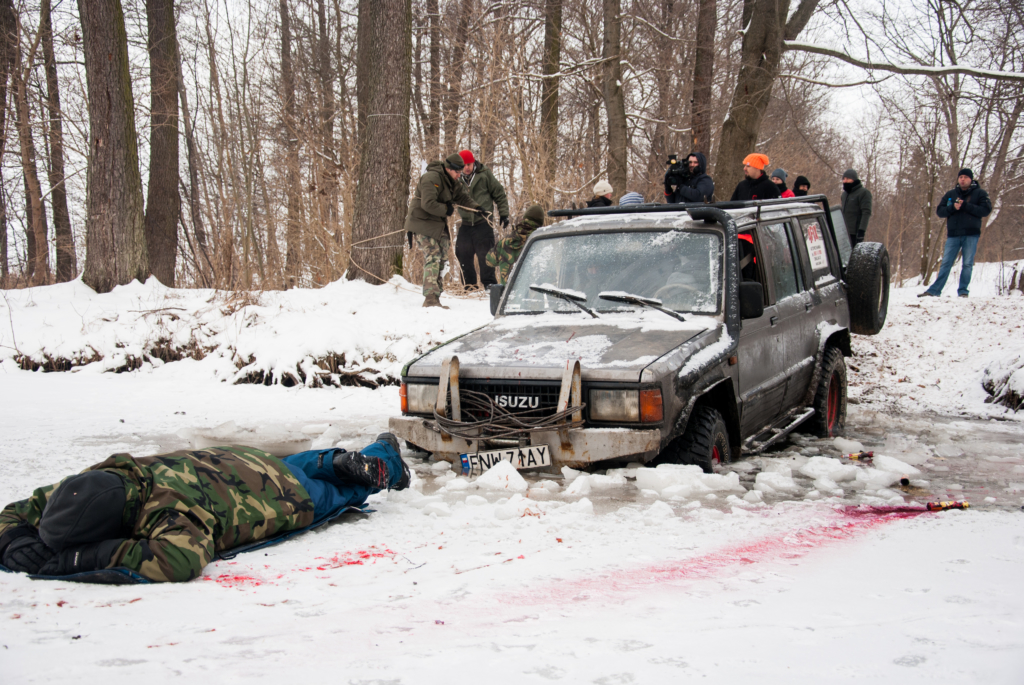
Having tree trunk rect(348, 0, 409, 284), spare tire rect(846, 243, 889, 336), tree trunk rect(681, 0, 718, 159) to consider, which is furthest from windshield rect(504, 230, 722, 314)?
tree trunk rect(681, 0, 718, 159)

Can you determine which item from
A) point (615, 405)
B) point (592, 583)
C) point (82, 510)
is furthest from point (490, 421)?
point (82, 510)

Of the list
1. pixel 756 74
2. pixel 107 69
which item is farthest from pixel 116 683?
pixel 756 74

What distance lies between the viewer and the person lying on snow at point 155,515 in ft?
10.7

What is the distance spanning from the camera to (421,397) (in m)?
5.30

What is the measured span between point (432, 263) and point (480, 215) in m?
1.16

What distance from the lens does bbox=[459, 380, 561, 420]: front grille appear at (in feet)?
16.0

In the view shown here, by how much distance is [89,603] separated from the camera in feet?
10.2

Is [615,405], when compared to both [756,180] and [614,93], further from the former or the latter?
[614,93]

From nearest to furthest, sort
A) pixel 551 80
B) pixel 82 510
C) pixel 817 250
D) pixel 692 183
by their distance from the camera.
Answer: pixel 82 510
pixel 817 250
pixel 692 183
pixel 551 80

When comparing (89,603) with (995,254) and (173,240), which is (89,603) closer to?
(173,240)

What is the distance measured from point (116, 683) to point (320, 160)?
1576 centimetres

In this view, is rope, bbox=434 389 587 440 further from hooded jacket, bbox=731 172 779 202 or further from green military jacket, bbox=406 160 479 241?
hooded jacket, bbox=731 172 779 202

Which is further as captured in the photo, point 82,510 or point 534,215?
point 534,215

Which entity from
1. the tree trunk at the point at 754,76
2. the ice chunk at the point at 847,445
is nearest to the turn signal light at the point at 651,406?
the ice chunk at the point at 847,445
